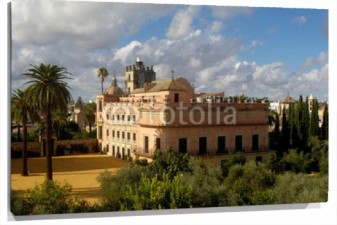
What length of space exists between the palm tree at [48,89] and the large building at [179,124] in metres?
4.43

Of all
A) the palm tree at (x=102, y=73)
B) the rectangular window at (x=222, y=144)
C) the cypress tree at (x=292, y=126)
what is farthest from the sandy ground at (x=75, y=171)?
the cypress tree at (x=292, y=126)

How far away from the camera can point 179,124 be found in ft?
58.7

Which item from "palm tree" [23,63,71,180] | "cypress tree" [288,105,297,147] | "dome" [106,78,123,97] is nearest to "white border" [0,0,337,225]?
"palm tree" [23,63,71,180]

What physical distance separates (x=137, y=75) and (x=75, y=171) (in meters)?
8.53

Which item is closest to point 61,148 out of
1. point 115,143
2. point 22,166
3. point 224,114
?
point 115,143

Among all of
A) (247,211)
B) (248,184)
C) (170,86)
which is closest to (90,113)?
(170,86)

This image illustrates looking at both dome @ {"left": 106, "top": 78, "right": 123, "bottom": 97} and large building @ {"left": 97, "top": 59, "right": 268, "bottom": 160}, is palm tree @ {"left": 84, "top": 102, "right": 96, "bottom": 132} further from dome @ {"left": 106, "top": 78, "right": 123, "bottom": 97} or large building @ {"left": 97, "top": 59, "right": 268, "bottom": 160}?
large building @ {"left": 97, "top": 59, "right": 268, "bottom": 160}

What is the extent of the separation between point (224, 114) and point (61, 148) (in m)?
9.31

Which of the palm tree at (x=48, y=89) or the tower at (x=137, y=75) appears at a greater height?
the tower at (x=137, y=75)

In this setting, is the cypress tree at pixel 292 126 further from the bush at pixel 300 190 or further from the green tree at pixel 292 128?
the bush at pixel 300 190

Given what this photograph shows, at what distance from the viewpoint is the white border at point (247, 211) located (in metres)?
10.0

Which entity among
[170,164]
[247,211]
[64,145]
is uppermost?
[64,145]

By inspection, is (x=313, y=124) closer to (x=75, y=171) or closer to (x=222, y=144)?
(x=222, y=144)
